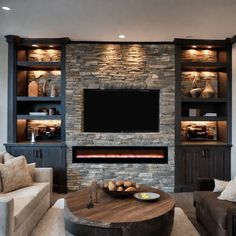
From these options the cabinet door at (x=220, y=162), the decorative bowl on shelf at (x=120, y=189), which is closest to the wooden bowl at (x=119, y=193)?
the decorative bowl on shelf at (x=120, y=189)

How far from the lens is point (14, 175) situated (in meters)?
3.58

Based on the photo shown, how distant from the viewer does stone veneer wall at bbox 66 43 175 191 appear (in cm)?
522

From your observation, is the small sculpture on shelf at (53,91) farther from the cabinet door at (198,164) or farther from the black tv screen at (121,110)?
the cabinet door at (198,164)

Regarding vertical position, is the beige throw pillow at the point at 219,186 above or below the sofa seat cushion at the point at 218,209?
above

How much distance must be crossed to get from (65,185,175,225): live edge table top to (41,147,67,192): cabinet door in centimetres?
188

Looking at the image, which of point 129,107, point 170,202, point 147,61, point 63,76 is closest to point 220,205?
point 170,202

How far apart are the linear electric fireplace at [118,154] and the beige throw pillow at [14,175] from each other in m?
1.54

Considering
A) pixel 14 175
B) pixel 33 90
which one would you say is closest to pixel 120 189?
Answer: pixel 14 175

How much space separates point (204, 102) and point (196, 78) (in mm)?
557

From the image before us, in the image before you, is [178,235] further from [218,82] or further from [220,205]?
[218,82]

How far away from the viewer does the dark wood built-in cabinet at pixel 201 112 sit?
523 centimetres

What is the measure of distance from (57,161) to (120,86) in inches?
77.8

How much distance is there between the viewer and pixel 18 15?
13.0 feet

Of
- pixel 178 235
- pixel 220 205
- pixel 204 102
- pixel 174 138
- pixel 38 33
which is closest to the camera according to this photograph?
pixel 220 205
